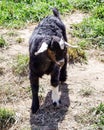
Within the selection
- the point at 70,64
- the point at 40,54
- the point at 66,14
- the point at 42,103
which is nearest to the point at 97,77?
the point at 70,64

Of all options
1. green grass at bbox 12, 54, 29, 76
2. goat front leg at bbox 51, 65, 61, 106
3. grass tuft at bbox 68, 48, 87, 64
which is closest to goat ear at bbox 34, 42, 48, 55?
goat front leg at bbox 51, 65, 61, 106

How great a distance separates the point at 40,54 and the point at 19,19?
3333 mm

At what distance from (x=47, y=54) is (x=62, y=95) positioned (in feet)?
3.52

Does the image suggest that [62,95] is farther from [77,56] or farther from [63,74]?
[77,56]

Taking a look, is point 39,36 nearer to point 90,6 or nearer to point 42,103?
point 42,103

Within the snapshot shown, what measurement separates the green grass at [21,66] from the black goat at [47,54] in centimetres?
93

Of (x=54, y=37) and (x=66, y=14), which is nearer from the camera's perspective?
(x=54, y=37)

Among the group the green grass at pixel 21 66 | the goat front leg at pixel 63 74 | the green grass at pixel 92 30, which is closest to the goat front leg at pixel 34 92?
the goat front leg at pixel 63 74

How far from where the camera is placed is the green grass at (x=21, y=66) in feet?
21.0

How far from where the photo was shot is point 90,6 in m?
8.65

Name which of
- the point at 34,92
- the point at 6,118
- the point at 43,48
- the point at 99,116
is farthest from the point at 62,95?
the point at 43,48

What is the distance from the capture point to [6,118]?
5.23 metres

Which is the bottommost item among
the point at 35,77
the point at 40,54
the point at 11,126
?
the point at 11,126

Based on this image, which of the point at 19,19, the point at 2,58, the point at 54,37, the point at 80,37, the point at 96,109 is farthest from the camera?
the point at 19,19
